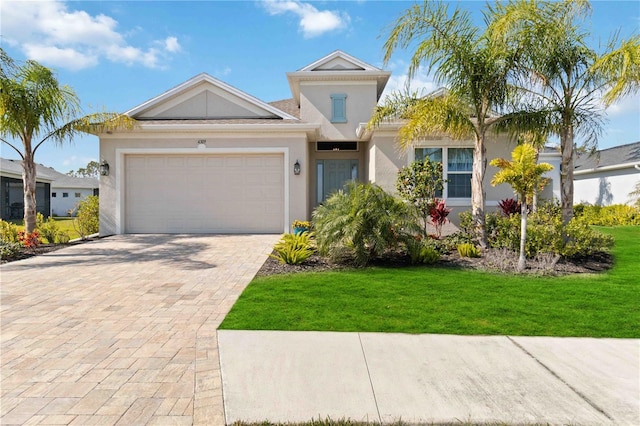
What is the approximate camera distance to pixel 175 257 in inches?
364

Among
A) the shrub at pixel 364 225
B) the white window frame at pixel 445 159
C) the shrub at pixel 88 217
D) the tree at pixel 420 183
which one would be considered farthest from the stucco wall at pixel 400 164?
the shrub at pixel 88 217

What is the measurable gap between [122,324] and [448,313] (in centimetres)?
418

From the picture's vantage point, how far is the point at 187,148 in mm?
13336

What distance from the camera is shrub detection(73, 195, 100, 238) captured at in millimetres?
12859

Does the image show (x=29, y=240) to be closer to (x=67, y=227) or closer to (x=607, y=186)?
(x=67, y=227)

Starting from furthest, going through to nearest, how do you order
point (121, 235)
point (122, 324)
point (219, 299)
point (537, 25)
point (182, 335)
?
1. point (121, 235)
2. point (537, 25)
3. point (219, 299)
4. point (122, 324)
5. point (182, 335)

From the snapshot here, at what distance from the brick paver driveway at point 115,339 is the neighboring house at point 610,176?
21.4m

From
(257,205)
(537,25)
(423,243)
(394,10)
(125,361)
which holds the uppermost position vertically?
(394,10)

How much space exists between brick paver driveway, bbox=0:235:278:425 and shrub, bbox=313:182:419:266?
1780mm

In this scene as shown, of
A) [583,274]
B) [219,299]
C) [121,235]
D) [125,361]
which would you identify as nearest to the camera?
[125,361]

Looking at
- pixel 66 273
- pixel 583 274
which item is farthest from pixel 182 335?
pixel 583 274

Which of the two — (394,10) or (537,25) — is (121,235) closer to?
(394,10)

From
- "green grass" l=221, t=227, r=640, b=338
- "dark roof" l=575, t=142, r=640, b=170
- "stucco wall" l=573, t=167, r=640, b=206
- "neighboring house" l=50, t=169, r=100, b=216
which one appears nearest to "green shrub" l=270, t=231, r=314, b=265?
"green grass" l=221, t=227, r=640, b=338

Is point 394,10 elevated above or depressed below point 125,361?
above
